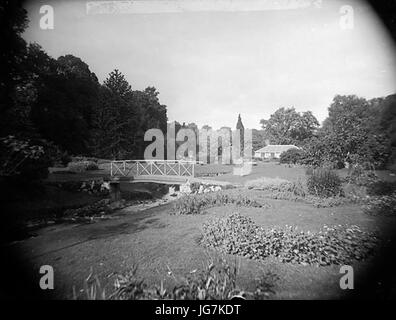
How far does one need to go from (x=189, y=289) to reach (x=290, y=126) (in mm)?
48977

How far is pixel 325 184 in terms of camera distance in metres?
9.09

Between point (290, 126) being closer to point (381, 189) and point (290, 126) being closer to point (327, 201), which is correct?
point (381, 189)

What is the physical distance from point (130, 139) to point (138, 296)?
2092 centimetres

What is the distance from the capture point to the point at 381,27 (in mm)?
5004

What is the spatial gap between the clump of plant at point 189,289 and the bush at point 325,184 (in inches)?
265

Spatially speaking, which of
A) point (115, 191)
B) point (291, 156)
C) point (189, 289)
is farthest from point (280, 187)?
point (291, 156)

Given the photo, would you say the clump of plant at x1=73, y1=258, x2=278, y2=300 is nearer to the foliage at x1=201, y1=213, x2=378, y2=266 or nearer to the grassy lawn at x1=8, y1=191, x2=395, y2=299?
the grassy lawn at x1=8, y1=191, x2=395, y2=299

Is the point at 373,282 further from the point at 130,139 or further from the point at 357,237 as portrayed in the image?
the point at 130,139

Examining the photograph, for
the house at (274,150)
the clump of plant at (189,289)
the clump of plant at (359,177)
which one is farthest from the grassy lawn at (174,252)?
the house at (274,150)

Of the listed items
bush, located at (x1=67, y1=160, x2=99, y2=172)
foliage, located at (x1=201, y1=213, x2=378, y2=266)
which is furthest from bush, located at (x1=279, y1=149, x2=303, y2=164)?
bush, located at (x1=67, y1=160, x2=99, y2=172)

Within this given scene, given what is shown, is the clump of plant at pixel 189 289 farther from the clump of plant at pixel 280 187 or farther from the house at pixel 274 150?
the house at pixel 274 150

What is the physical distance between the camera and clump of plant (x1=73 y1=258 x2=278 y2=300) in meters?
3.31
